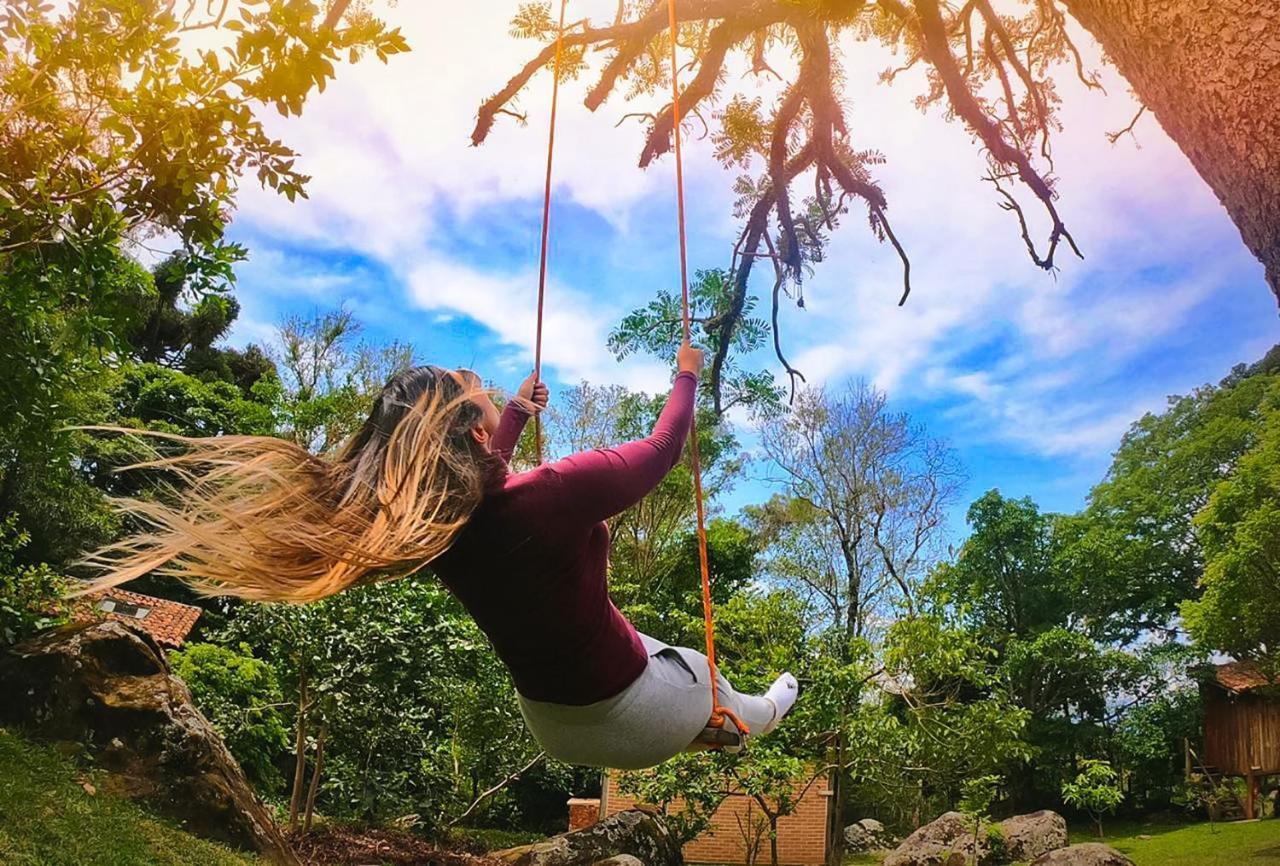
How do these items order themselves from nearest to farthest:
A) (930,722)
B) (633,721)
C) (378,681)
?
(633,721)
(378,681)
(930,722)

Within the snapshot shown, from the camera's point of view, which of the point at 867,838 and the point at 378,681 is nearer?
the point at 378,681

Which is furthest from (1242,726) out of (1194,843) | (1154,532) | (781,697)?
(781,697)

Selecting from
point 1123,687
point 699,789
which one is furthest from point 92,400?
point 1123,687

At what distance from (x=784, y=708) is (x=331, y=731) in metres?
6.09

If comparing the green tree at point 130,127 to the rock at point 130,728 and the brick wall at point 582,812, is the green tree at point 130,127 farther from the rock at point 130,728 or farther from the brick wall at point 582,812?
the brick wall at point 582,812

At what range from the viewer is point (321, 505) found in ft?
5.52

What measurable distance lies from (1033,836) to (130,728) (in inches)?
433

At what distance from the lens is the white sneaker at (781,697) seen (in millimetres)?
2514

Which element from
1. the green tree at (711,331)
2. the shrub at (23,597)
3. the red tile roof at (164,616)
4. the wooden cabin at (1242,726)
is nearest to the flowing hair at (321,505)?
the green tree at (711,331)

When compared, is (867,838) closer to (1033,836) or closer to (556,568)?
(1033,836)

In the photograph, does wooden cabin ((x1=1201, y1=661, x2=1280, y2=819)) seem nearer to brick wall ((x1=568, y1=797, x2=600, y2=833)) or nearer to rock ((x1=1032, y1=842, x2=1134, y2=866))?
rock ((x1=1032, y1=842, x2=1134, y2=866))

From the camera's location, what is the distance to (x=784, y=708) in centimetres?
256

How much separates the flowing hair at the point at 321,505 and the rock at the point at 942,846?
10.6 metres

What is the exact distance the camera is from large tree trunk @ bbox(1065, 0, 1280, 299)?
5.17ft
